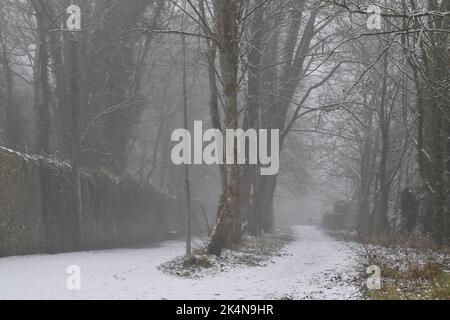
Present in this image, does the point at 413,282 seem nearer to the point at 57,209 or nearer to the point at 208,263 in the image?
the point at 208,263

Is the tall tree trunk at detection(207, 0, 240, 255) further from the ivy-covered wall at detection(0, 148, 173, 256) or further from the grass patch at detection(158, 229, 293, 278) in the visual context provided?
the ivy-covered wall at detection(0, 148, 173, 256)

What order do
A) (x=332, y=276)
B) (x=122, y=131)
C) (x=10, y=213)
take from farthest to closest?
1. (x=122, y=131)
2. (x=10, y=213)
3. (x=332, y=276)

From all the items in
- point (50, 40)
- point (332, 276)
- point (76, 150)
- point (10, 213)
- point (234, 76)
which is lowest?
point (332, 276)

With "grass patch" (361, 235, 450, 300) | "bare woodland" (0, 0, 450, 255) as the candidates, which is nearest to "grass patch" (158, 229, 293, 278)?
"bare woodland" (0, 0, 450, 255)

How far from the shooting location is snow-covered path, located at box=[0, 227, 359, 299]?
32.3 feet

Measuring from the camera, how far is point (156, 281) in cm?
1171

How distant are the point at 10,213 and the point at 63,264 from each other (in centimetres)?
253

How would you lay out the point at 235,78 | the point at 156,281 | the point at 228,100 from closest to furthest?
the point at 156,281 → the point at 228,100 → the point at 235,78

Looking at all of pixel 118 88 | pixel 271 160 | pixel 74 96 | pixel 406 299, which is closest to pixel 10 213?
pixel 74 96

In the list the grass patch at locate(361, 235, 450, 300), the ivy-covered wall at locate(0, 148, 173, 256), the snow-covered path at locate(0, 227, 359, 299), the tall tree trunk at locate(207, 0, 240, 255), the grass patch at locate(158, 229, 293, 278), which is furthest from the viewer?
the ivy-covered wall at locate(0, 148, 173, 256)

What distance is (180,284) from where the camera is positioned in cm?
1144

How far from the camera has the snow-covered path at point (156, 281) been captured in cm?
985

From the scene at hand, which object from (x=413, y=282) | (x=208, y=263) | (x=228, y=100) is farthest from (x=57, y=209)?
(x=413, y=282)

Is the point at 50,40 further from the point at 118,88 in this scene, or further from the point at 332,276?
the point at 332,276
